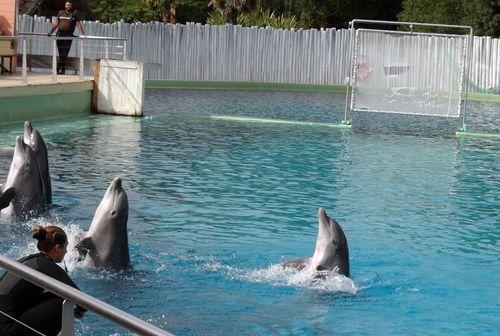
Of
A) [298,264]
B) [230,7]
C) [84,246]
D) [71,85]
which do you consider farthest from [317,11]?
[84,246]

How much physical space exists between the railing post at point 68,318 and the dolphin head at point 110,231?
180 inches

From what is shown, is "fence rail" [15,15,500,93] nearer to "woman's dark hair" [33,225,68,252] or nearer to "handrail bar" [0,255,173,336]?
"woman's dark hair" [33,225,68,252]

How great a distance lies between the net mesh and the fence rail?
9635 mm

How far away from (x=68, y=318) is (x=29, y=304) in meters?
1.78

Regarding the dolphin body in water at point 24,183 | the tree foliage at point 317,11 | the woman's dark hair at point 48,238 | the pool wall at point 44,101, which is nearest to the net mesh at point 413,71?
the pool wall at point 44,101

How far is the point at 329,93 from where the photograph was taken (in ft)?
104

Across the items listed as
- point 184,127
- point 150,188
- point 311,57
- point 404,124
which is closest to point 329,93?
point 311,57

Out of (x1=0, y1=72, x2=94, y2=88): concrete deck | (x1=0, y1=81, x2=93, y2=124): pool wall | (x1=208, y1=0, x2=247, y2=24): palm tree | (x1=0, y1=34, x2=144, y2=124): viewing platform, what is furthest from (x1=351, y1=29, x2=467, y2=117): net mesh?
(x1=208, y1=0, x2=247, y2=24): palm tree

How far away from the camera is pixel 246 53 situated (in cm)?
3194

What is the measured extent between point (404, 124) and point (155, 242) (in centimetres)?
1356

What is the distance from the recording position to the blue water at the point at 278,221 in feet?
26.0

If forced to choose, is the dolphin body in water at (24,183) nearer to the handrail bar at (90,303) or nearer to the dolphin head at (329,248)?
the dolphin head at (329,248)

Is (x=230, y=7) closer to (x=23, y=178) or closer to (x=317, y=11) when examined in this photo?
(x=317, y=11)

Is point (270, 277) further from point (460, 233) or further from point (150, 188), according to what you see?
point (150, 188)
